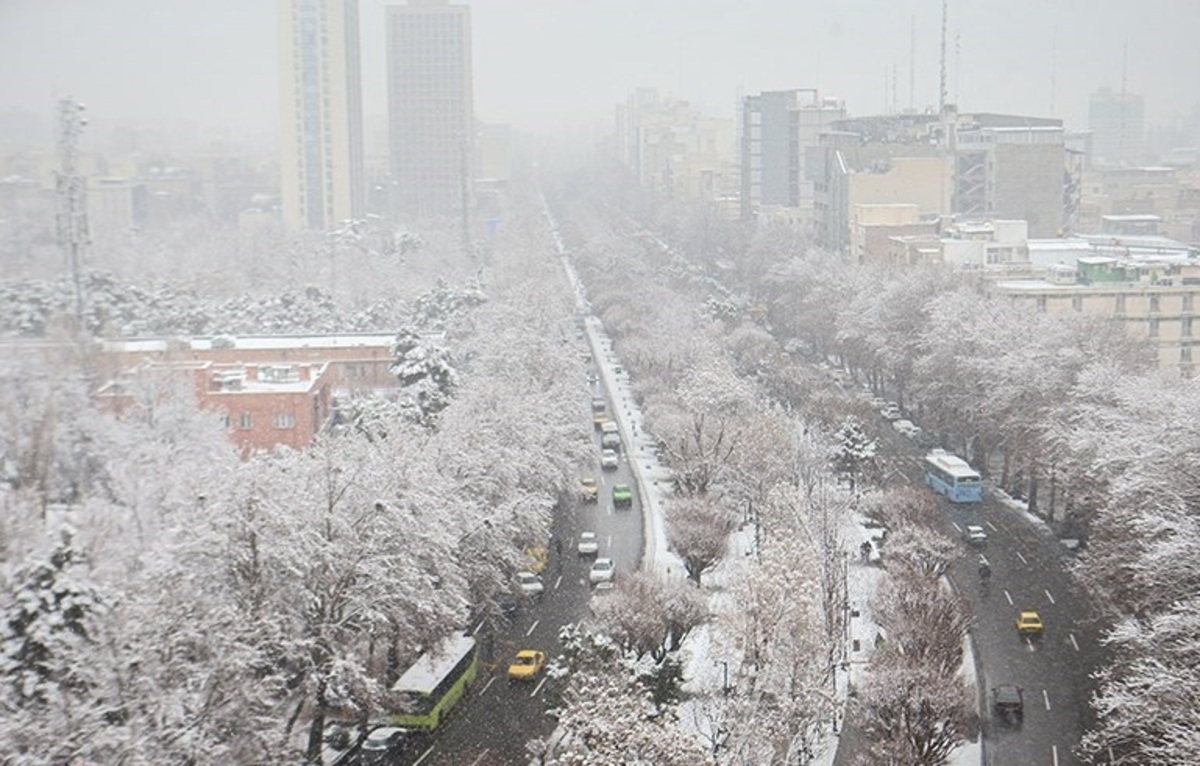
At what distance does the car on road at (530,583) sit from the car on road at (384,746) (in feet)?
9.14

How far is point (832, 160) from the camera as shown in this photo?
3375cm

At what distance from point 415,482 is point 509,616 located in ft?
7.30

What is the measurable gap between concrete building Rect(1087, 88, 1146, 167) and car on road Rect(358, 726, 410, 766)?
251 feet

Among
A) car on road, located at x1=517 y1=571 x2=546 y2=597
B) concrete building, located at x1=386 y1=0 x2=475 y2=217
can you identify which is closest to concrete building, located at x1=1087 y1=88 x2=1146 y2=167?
concrete building, located at x1=386 y1=0 x2=475 y2=217

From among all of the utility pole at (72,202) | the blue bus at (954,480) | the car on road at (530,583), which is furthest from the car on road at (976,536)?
the utility pole at (72,202)

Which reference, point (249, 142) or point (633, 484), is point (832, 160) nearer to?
point (249, 142)

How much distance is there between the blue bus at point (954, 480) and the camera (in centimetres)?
1494

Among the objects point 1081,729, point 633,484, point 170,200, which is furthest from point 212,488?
point 170,200

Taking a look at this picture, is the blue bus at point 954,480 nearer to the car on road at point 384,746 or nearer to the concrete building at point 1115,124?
the car on road at point 384,746

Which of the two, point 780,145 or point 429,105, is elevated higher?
point 429,105

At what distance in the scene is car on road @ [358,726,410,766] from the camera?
862 cm

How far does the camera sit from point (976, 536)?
13.4 meters

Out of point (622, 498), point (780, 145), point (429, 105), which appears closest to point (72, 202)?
point (622, 498)

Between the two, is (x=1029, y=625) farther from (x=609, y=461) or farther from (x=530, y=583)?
(x=609, y=461)
